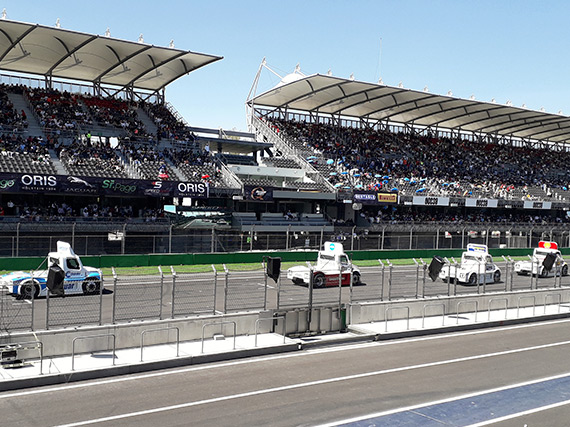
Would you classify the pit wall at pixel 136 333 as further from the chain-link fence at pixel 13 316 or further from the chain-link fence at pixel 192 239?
the chain-link fence at pixel 192 239

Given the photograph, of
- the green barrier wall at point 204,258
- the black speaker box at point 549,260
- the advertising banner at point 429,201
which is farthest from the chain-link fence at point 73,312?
the advertising banner at point 429,201

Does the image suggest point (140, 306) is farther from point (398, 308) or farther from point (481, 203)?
point (481, 203)

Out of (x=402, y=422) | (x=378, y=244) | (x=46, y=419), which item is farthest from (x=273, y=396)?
(x=378, y=244)

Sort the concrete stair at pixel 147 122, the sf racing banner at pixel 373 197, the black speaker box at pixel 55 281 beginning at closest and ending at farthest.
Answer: the black speaker box at pixel 55 281, the sf racing banner at pixel 373 197, the concrete stair at pixel 147 122

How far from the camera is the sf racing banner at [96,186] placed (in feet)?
112

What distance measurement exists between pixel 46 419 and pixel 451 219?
5002cm

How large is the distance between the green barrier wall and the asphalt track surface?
16878 millimetres

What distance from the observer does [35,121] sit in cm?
4297

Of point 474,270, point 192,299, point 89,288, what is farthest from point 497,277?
point 89,288

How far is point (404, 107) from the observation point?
60.0m

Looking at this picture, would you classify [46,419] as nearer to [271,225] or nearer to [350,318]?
[350,318]

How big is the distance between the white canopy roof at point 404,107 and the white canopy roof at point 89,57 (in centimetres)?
1012

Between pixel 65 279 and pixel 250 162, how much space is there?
3228cm

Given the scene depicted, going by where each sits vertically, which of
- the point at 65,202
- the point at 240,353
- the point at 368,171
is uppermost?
the point at 368,171
